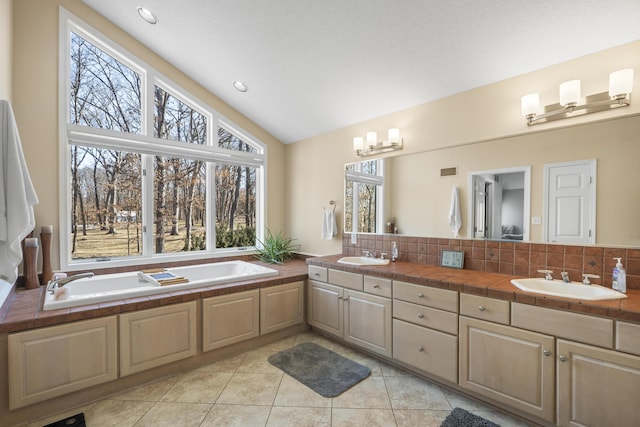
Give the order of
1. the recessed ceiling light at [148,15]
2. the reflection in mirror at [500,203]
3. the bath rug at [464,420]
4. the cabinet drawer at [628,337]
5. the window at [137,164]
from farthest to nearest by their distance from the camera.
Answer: the window at [137,164] → the recessed ceiling light at [148,15] → the reflection in mirror at [500,203] → the bath rug at [464,420] → the cabinet drawer at [628,337]

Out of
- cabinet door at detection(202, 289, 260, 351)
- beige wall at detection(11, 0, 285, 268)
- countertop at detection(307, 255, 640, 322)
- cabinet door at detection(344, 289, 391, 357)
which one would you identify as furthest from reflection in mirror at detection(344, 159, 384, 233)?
beige wall at detection(11, 0, 285, 268)

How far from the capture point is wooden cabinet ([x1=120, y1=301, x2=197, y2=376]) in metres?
2.16

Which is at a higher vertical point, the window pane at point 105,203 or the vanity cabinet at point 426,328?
the window pane at point 105,203

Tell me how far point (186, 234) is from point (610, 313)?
374cm

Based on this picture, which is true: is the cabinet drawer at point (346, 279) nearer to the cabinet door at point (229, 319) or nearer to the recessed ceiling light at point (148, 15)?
the cabinet door at point (229, 319)

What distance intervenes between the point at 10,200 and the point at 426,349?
2.77 m

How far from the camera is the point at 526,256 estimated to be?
2.21 metres

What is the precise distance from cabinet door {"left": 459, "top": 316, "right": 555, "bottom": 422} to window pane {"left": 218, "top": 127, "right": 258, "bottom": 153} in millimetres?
3261

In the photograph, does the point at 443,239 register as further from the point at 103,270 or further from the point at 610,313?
the point at 103,270

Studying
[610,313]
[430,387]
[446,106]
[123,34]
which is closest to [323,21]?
[446,106]

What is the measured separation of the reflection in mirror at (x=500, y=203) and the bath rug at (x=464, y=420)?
1.27 meters

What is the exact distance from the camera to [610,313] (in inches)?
59.7

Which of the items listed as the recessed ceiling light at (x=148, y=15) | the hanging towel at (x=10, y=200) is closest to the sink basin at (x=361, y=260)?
the hanging towel at (x=10, y=200)

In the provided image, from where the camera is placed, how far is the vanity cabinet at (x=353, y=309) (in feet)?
8.27
